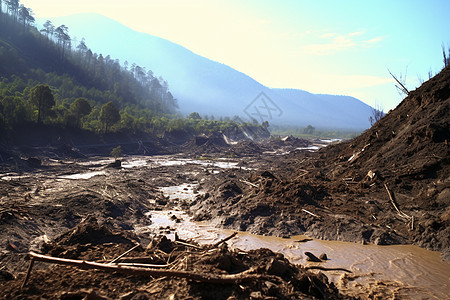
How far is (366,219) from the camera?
10367mm

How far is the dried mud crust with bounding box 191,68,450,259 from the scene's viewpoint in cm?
953

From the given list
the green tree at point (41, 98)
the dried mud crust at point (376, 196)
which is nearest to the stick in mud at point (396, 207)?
the dried mud crust at point (376, 196)

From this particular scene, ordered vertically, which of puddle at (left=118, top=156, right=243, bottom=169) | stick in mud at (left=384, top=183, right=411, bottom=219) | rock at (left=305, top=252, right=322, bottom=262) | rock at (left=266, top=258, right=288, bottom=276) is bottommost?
puddle at (left=118, top=156, right=243, bottom=169)

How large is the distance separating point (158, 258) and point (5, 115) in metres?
28.9

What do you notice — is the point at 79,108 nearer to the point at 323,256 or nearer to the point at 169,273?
the point at 323,256

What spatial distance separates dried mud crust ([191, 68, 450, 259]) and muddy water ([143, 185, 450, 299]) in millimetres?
434

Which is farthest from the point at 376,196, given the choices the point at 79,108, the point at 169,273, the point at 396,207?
the point at 79,108

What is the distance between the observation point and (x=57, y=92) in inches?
1964

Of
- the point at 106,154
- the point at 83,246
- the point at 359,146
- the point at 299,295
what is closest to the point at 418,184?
the point at 359,146

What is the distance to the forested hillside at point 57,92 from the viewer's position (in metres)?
30.5

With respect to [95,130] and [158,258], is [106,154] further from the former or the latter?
[158,258]

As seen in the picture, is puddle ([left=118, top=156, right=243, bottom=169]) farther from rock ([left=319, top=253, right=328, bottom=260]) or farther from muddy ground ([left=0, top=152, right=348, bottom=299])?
rock ([left=319, top=253, right=328, bottom=260])

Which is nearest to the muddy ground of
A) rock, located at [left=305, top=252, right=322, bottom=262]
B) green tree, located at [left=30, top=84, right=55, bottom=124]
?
rock, located at [left=305, top=252, right=322, bottom=262]

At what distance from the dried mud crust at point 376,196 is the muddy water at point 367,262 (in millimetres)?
434
